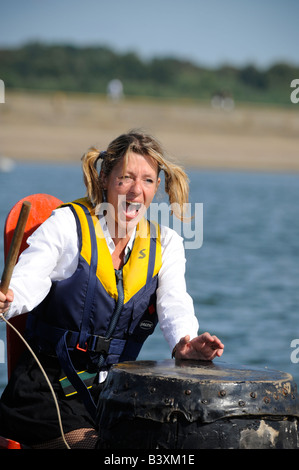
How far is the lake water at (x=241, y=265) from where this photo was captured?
7.98 meters

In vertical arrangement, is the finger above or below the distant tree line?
below

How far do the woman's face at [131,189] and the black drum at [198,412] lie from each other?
2.43 ft

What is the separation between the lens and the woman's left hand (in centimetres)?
275

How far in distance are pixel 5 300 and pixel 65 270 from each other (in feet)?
1.14

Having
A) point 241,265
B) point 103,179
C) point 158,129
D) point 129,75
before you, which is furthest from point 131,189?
point 129,75

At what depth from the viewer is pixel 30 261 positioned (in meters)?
2.84

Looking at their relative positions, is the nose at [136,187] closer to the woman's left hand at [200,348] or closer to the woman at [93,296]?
the woman at [93,296]

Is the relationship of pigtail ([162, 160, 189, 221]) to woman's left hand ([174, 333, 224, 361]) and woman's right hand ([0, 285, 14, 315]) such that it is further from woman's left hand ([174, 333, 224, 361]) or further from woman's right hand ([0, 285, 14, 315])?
woman's right hand ([0, 285, 14, 315])

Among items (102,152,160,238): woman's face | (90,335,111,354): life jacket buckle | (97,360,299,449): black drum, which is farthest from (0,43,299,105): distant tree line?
(97,360,299,449): black drum

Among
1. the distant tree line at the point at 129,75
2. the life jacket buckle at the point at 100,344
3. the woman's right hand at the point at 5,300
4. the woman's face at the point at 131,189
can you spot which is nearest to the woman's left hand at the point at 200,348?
the life jacket buckle at the point at 100,344

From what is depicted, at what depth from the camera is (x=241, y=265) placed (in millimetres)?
12773

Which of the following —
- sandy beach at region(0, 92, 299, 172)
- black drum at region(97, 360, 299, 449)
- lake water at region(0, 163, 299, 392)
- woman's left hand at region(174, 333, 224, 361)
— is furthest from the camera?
sandy beach at region(0, 92, 299, 172)

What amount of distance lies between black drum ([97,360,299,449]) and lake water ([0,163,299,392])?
4.01ft

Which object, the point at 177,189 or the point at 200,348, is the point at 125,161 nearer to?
the point at 177,189
